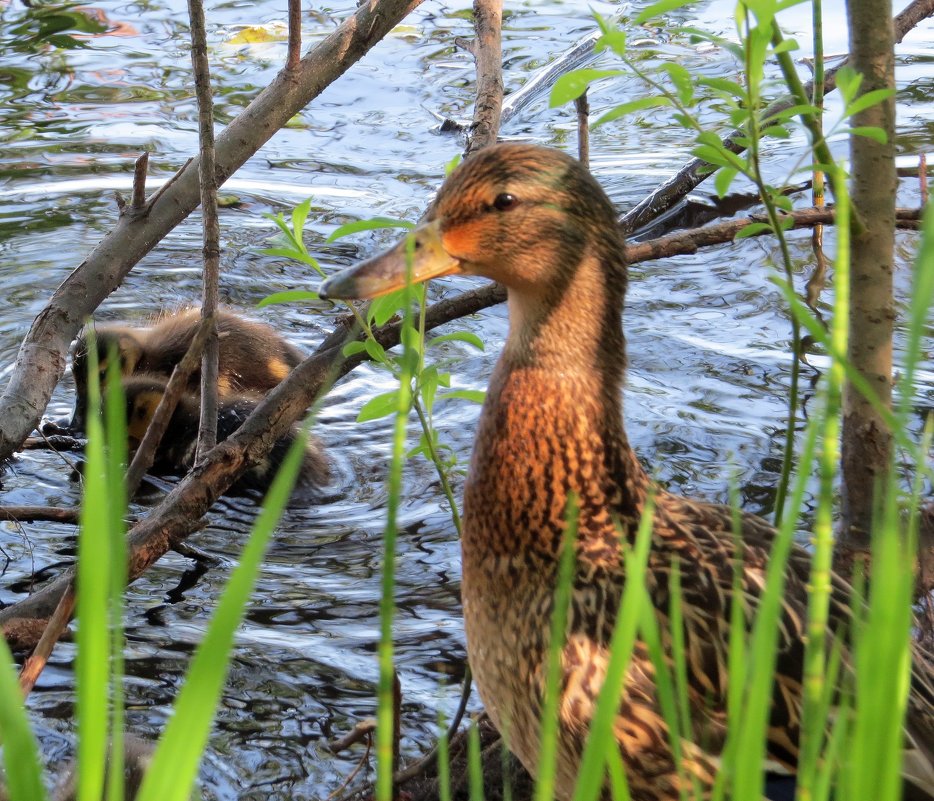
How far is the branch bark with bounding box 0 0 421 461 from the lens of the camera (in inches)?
98.7

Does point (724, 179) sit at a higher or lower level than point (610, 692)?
higher

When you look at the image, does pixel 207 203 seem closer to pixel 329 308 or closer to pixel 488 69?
pixel 488 69

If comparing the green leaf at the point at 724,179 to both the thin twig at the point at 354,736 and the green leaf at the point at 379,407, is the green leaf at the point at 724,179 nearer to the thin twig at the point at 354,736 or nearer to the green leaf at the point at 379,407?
the green leaf at the point at 379,407

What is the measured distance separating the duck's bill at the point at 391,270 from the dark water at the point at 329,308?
11.8 inches

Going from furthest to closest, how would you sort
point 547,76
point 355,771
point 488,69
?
point 547,76
point 488,69
point 355,771

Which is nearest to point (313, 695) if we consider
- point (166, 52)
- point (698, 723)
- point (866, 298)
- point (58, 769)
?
point (58, 769)

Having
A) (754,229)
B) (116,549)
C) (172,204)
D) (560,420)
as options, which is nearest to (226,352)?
(172,204)

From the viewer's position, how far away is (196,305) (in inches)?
167

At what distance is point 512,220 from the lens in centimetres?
183

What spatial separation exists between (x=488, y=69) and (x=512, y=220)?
1.20 meters

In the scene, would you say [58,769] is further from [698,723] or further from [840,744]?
[840,744]

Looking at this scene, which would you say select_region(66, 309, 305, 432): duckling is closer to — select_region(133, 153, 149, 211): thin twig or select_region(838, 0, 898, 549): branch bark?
select_region(133, 153, 149, 211): thin twig

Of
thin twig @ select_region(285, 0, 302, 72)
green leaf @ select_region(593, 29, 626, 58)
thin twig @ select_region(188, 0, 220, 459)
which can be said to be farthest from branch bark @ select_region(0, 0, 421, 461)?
green leaf @ select_region(593, 29, 626, 58)

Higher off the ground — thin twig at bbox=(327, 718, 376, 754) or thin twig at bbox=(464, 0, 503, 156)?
thin twig at bbox=(464, 0, 503, 156)
